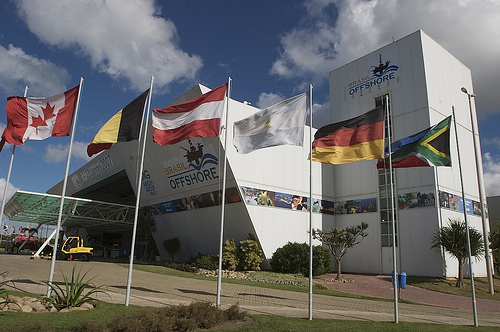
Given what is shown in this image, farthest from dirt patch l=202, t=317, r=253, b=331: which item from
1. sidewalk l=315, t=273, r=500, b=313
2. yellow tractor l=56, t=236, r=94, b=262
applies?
yellow tractor l=56, t=236, r=94, b=262

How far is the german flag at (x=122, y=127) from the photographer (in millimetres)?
12399

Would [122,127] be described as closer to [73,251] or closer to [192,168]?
[192,168]

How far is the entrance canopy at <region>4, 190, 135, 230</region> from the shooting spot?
111 ft

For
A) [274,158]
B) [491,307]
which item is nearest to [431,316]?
[491,307]

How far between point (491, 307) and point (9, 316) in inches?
764

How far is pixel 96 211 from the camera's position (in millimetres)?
40344

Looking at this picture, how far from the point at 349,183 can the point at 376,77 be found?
9.59 m

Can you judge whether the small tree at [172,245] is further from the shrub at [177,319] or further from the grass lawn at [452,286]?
the shrub at [177,319]

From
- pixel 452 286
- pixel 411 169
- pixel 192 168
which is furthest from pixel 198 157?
pixel 452 286

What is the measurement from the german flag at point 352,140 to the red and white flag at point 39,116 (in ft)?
28.1

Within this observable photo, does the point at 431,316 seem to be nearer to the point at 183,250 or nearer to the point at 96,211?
the point at 183,250

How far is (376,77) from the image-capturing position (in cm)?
3216

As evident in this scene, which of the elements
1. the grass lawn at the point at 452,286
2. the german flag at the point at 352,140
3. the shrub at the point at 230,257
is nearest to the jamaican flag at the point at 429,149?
the german flag at the point at 352,140

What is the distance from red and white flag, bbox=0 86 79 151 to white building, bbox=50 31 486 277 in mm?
12527
